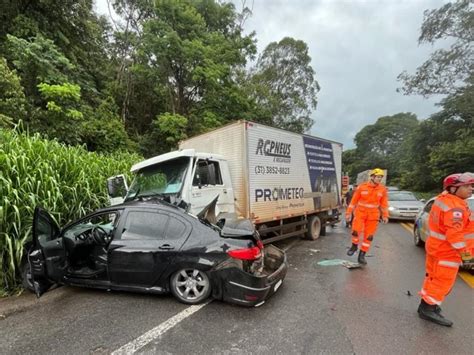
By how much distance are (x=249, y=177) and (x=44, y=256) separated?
3559mm

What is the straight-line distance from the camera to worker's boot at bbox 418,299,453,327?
122 inches

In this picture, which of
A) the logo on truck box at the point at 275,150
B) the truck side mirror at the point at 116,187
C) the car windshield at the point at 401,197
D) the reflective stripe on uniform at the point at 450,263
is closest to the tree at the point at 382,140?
the car windshield at the point at 401,197

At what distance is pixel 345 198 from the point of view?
51.6ft

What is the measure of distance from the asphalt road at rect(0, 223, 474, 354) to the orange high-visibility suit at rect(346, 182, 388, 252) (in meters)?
1.15

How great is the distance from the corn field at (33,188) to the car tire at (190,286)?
2.39m

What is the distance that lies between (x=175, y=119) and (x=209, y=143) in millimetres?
9064

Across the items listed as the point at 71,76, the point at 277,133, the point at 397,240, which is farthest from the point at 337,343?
the point at 71,76

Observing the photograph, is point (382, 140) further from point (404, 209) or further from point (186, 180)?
point (186, 180)

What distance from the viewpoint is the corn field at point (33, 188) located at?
4027 mm

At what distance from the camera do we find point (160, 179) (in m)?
5.11

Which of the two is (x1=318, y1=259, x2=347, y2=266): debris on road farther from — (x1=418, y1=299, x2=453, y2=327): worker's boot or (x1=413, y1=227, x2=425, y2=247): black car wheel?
(x1=413, y1=227, x2=425, y2=247): black car wheel

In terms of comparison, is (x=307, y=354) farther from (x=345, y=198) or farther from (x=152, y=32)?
(x=152, y=32)

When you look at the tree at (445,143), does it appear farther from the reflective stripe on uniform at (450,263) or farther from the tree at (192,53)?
the reflective stripe on uniform at (450,263)

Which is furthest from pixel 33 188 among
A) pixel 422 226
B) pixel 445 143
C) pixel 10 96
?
pixel 445 143
